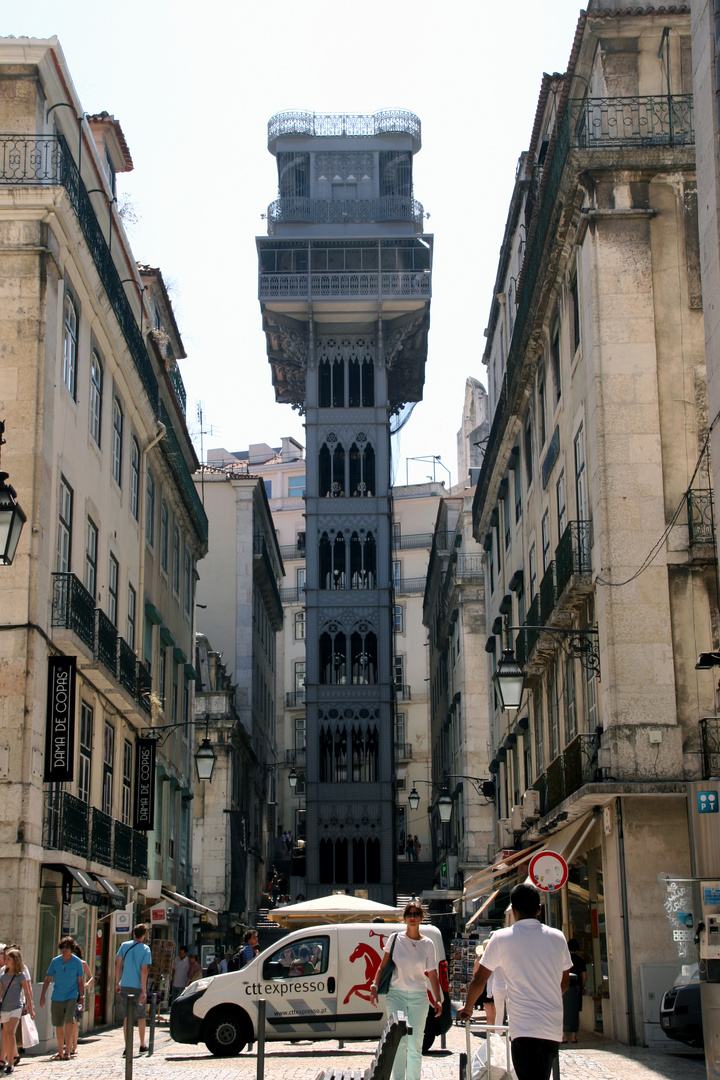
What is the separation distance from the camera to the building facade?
5031 centimetres

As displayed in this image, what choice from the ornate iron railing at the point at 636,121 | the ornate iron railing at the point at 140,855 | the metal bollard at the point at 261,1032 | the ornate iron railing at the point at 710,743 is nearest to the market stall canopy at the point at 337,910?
the ornate iron railing at the point at 140,855

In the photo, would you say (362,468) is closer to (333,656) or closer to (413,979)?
(333,656)

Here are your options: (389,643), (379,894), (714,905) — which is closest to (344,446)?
(389,643)

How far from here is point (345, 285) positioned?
53281 mm

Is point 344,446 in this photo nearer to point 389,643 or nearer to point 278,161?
point 389,643

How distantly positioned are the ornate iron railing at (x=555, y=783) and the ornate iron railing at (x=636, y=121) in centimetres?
979

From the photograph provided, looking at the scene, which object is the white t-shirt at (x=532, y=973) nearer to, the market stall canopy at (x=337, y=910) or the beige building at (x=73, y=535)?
the beige building at (x=73, y=535)

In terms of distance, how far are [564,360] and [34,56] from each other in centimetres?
1007

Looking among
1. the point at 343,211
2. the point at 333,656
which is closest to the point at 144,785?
the point at 333,656

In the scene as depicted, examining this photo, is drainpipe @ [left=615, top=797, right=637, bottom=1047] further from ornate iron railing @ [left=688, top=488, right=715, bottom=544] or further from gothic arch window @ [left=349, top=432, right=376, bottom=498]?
gothic arch window @ [left=349, top=432, right=376, bottom=498]

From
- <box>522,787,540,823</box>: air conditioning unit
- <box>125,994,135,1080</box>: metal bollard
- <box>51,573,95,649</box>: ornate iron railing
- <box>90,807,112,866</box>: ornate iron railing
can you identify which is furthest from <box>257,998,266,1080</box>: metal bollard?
<box>522,787,540,823</box>: air conditioning unit

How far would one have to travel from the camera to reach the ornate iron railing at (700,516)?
67.5 feet

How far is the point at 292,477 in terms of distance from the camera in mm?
86750

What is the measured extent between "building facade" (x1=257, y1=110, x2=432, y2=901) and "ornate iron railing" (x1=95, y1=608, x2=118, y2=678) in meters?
25.0
